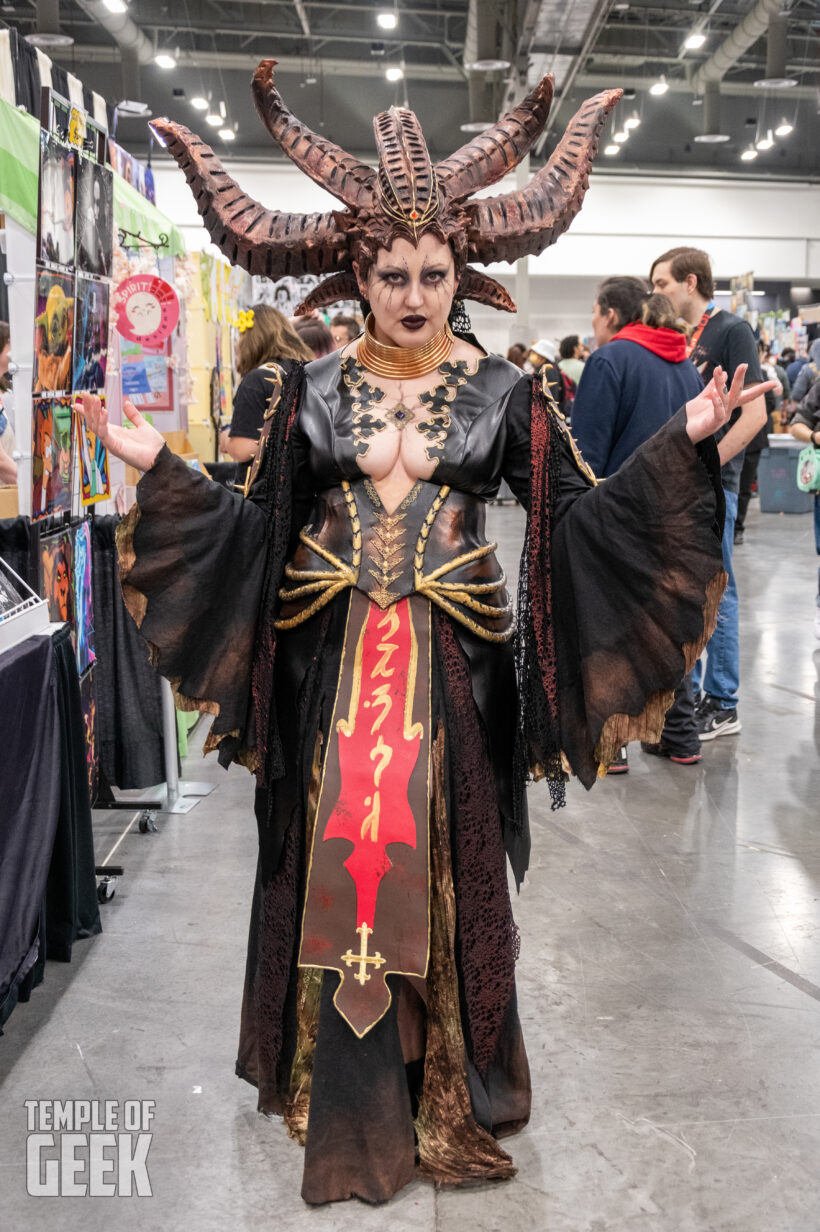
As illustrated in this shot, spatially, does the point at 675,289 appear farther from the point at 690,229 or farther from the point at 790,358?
the point at 690,229

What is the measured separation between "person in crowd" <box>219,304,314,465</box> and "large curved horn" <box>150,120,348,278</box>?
5.52ft

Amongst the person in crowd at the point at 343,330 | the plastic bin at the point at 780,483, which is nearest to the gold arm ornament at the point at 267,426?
the person in crowd at the point at 343,330

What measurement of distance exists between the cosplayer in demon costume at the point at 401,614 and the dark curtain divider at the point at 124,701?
1.71 metres

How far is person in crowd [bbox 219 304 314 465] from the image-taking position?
371 cm

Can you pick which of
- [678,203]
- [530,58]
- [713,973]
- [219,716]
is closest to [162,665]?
[219,716]

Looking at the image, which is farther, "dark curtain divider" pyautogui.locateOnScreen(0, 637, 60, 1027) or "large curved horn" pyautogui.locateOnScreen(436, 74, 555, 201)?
"dark curtain divider" pyautogui.locateOnScreen(0, 637, 60, 1027)

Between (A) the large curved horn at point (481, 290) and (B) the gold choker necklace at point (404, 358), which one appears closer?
(B) the gold choker necklace at point (404, 358)

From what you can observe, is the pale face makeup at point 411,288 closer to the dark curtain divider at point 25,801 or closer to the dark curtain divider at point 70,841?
the dark curtain divider at point 25,801

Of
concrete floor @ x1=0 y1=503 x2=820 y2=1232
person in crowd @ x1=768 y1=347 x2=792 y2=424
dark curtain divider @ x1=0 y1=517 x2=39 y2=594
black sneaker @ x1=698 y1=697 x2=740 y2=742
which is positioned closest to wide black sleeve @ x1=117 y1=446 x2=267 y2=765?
concrete floor @ x1=0 y1=503 x2=820 y2=1232

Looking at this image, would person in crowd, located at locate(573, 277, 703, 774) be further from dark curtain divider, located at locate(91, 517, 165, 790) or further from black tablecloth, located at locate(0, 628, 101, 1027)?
black tablecloth, located at locate(0, 628, 101, 1027)

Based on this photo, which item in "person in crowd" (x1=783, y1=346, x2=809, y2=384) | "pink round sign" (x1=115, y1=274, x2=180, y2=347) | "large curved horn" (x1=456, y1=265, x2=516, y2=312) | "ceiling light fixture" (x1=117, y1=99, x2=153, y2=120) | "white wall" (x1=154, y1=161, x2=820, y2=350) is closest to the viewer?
"large curved horn" (x1=456, y1=265, x2=516, y2=312)

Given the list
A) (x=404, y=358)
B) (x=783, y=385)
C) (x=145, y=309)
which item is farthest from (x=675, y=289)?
(x=783, y=385)

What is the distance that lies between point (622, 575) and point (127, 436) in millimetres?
813

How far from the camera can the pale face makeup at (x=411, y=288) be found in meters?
1.81
